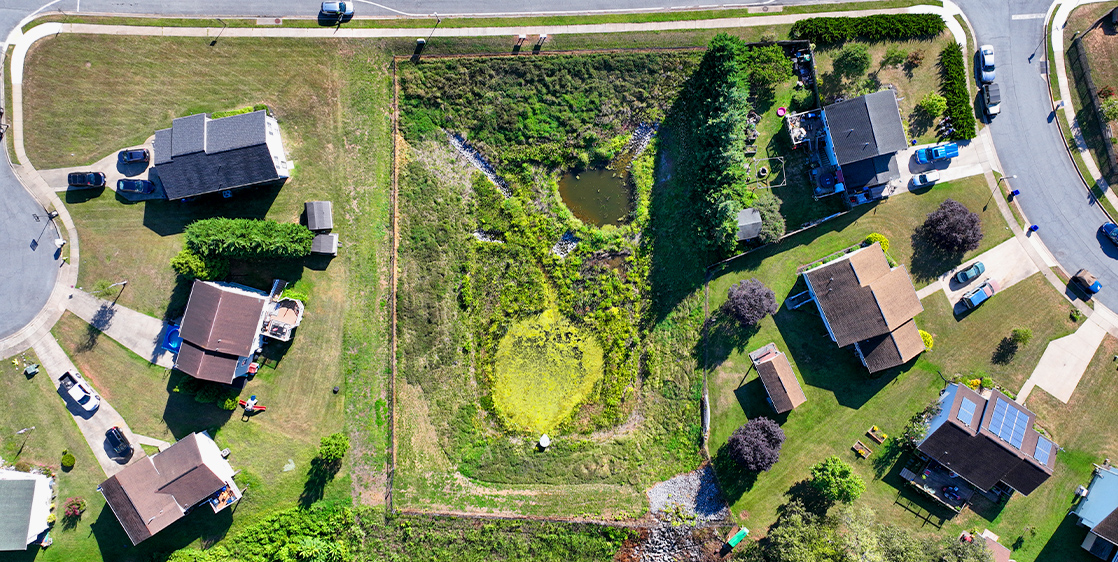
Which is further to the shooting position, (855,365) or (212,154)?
(855,365)

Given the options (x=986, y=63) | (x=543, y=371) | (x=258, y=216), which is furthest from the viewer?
(x=543, y=371)

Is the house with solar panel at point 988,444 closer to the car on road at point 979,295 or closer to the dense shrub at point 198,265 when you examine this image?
the car on road at point 979,295

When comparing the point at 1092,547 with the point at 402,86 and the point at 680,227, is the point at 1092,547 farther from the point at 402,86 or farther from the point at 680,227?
the point at 402,86

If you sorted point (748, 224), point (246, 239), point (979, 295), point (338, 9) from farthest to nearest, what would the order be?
point (338, 9) → point (979, 295) → point (748, 224) → point (246, 239)

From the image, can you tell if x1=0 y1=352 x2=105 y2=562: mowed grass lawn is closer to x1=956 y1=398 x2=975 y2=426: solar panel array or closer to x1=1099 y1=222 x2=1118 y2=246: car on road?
x1=956 y1=398 x2=975 y2=426: solar panel array

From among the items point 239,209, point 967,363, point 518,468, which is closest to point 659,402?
point 518,468

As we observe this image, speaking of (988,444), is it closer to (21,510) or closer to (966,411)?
(966,411)

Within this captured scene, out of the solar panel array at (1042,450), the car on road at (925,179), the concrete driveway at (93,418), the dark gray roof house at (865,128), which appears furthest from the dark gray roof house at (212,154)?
the solar panel array at (1042,450)

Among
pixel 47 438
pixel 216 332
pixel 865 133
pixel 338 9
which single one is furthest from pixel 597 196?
pixel 47 438
